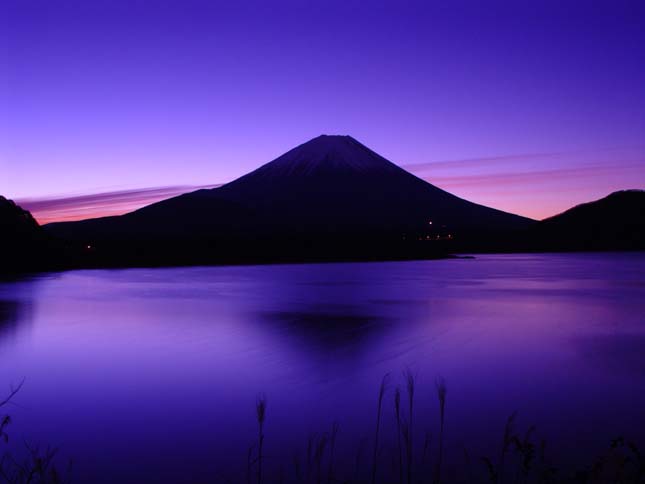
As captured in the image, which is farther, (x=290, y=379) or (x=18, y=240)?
(x=18, y=240)

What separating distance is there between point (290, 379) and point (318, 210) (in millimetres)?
147731

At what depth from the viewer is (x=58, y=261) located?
165 feet

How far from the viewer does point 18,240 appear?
45.5m

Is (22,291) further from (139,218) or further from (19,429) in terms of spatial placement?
(139,218)

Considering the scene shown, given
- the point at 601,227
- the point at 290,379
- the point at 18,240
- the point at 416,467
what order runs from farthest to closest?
the point at 601,227
the point at 18,240
the point at 290,379
the point at 416,467

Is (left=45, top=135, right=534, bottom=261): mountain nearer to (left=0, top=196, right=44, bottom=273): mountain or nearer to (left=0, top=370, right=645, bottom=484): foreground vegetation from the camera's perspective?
(left=0, top=196, right=44, bottom=273): mountain

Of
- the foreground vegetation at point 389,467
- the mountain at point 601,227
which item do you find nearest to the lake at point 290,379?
the foreground vegetation at point 389,467

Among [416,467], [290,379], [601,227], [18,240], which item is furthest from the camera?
[601,227]

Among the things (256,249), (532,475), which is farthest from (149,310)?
(256,249)

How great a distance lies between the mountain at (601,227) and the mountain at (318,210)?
11.8 meters

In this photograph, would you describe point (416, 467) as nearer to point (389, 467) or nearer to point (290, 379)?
point (389, 467)

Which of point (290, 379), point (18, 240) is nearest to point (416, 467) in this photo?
point (290, 379)

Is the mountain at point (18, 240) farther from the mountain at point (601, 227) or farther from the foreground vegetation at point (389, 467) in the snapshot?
the mountain at point (601, 227)

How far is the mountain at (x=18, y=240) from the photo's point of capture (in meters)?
44.0
